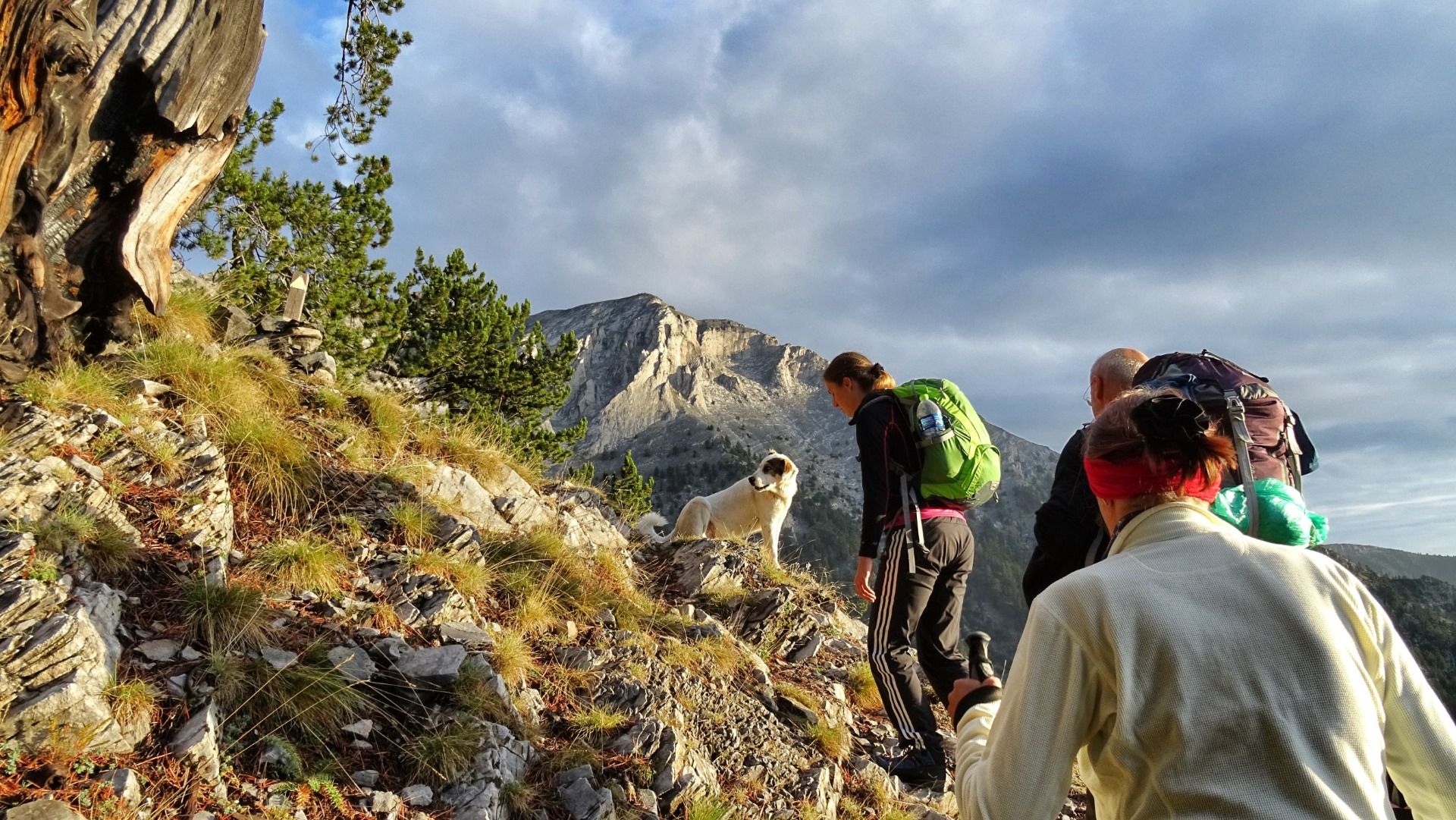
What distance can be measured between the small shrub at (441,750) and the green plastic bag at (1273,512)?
327cm

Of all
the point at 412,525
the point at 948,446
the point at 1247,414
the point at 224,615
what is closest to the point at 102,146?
the point at 412,525

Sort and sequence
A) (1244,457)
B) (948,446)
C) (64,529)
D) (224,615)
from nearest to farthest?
(1244,457) → (64,529) → (224,615) → (948,446)

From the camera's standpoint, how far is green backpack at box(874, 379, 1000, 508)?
163 inches

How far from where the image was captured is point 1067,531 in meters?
3.19

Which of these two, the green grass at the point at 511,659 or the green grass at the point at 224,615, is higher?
the green grass at the point at 224,615

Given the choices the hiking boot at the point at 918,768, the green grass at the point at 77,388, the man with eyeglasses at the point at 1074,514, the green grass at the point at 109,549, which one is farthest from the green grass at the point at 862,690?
the green grass at the point at 77,388

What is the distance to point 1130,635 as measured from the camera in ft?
4.73

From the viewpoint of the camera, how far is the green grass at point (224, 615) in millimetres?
3469

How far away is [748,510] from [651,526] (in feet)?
4.52

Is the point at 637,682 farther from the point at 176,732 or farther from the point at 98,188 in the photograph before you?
the point at 98,188

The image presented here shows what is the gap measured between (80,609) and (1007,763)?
12.0 feet

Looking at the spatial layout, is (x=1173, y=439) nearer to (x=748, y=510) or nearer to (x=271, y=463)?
(x=271, y=463)

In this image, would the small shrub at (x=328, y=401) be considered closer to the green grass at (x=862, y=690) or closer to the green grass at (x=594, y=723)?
the green grass at (x=594, y=723)

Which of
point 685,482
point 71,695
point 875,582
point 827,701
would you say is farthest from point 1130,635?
point 685,482
